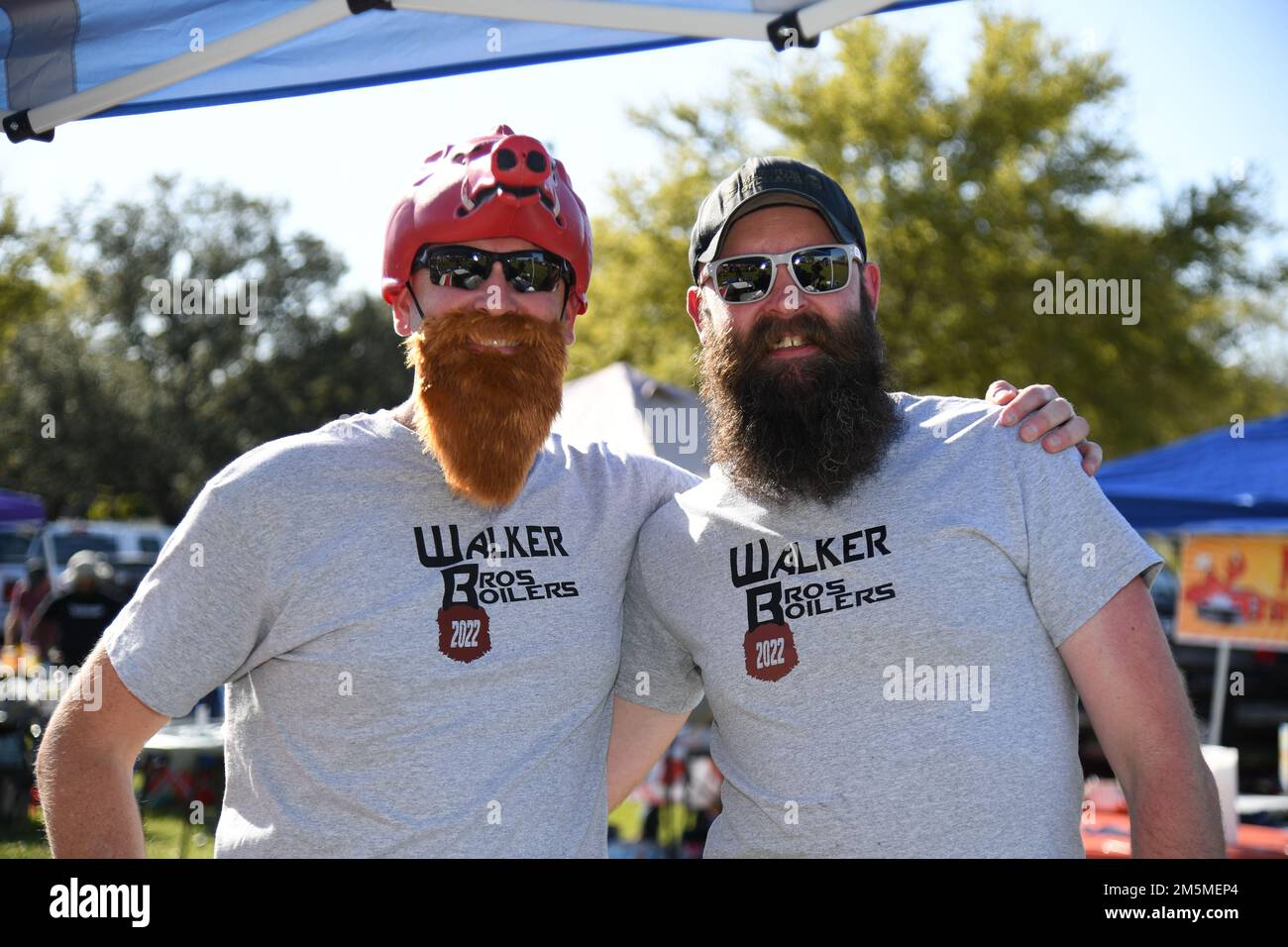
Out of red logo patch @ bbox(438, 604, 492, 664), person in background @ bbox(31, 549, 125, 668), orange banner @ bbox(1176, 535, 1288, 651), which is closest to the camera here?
red logo patch @ bbox(438, 604, 492, 664)

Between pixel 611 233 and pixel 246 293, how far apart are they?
665 inches

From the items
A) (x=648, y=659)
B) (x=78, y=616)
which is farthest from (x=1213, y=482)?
(x=78, y=616)

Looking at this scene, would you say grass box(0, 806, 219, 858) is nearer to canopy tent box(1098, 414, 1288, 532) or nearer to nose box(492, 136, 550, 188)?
nose box(492, 136, 550, 188)

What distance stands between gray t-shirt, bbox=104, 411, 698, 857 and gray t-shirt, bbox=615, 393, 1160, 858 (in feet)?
1.25

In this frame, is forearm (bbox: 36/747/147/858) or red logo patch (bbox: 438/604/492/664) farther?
red logo patch (bbox: 438/604/492/664)

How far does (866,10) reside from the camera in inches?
95.0

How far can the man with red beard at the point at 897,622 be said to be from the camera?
7.80ft

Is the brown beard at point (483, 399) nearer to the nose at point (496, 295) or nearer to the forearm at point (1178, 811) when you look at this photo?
the nose at point (496, 295)

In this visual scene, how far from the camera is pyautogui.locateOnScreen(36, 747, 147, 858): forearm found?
2.32m

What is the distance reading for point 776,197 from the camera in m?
2.84

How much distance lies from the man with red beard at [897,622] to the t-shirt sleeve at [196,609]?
914 mm

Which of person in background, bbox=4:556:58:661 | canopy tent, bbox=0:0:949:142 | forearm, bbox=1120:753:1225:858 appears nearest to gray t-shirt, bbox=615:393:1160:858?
forearm, bbox=1120:753:1225:858

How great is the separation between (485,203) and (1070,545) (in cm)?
147
